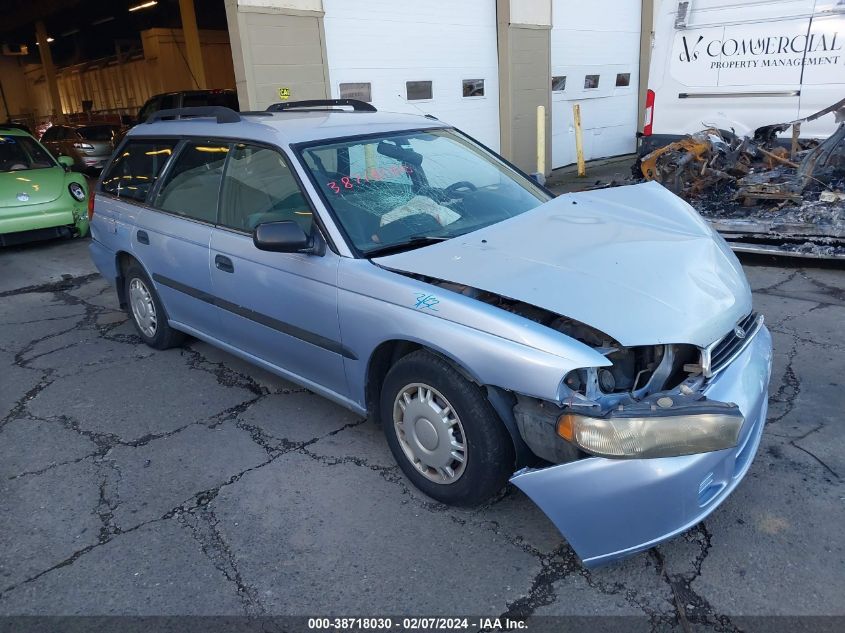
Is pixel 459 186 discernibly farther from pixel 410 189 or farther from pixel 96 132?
pixel 96 132

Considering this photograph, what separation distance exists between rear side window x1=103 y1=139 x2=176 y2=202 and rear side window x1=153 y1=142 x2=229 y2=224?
7.0 inches

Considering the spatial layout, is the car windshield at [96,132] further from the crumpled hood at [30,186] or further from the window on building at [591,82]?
the window on building at [591,82]

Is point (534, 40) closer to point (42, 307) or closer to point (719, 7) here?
point (719, 7)

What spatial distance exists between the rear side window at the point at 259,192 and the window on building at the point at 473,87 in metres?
7.61

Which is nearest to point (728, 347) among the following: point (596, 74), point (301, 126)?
point (301, 126)

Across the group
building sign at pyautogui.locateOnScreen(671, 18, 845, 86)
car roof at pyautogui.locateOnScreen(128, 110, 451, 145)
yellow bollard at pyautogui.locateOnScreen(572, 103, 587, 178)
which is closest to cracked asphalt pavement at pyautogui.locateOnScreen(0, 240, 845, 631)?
car roof at pyautogui.locateOnScreen(128, 110, 451, 145)

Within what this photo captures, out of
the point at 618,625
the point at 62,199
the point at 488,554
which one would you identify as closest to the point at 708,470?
the point at 618,625

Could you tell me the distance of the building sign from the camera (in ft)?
21.3

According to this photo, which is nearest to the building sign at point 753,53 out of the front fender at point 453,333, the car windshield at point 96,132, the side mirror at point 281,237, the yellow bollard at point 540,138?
the yellow bollard at point 540,138

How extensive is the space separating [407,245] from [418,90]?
748cm

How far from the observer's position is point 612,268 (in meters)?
2.75

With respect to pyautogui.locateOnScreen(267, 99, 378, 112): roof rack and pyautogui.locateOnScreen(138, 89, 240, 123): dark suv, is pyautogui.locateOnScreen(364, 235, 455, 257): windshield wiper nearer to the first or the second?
pyautogui.locateOnScreen(267, 99, 378, 112): roof rack

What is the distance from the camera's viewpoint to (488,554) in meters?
2.70

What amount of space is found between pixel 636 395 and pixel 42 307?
5.96 meters
